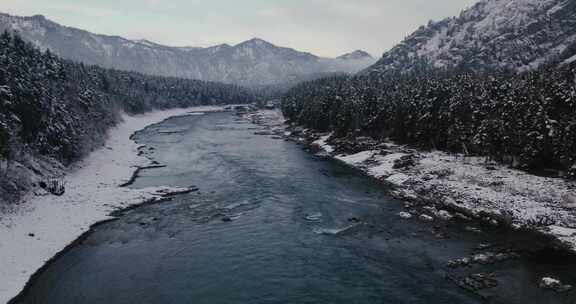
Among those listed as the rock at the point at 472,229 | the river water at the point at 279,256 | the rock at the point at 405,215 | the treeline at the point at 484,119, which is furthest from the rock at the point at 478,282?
the treeline at the point at 484,119

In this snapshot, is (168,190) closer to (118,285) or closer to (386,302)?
(118,285)

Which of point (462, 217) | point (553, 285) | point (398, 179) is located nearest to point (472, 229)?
point (462, 217)

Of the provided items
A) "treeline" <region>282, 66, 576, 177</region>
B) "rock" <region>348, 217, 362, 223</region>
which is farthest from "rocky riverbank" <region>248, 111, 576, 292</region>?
"rock" <region>348, 217, 362, 223</region>

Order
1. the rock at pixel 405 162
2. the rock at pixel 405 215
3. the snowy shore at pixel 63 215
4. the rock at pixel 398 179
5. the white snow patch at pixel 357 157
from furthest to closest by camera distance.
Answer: the white snow patch at pixel 357 157 < the rock at pixel 405 162 < the rock at pixel 398 179 < the rock at pixel 405 215 < the snowy shore at pixel 63 215


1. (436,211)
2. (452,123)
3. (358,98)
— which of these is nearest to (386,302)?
(436,211)

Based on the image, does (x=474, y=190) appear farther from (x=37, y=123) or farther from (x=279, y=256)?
(x=37, y=123)

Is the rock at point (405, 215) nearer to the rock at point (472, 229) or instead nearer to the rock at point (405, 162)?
the rock at point (472, 229)
